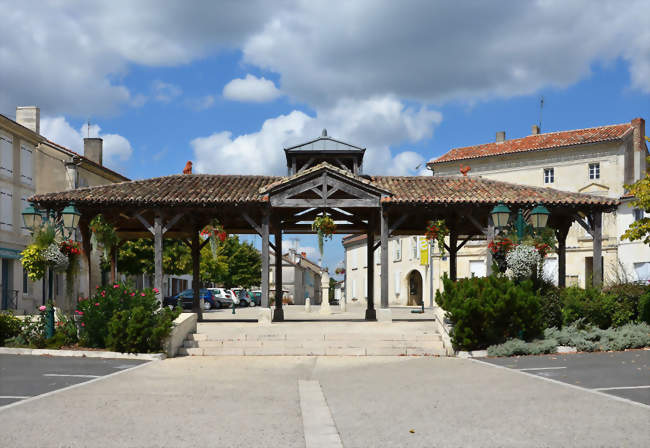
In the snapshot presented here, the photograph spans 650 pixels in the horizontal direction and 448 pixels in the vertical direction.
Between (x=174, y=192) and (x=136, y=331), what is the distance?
18.6 ft

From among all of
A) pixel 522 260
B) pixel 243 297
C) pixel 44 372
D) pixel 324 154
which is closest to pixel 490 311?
pixel 522 260

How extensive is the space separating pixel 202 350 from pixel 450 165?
120ft

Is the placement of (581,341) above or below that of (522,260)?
below

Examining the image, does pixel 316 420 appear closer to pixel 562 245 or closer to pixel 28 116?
pixel 562 245

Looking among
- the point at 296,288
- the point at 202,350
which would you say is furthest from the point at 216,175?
the point at 296,288

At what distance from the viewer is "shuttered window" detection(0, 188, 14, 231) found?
2986 cm

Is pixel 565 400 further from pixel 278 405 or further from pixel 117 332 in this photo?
pixel 117 332

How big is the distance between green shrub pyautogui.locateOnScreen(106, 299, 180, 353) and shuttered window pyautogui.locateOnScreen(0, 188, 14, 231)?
722 inches

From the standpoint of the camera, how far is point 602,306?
15648 mm

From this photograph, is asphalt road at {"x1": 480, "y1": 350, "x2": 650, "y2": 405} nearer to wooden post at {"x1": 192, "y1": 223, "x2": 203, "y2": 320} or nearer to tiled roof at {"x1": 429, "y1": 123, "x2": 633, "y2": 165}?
wooden post at {"x1": 192, "y1": 223, "x2": 203, "y2": 320}

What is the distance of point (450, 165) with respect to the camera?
49094 mm

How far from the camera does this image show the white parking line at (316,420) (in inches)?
249

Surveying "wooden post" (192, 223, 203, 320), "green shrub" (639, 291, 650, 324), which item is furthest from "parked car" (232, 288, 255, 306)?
"green shrub" (639, 291, 650, 324)

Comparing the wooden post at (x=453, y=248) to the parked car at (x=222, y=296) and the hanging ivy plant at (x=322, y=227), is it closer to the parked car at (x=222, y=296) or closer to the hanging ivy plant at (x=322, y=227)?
the hanging ivy plant at (x=322, y=227)
